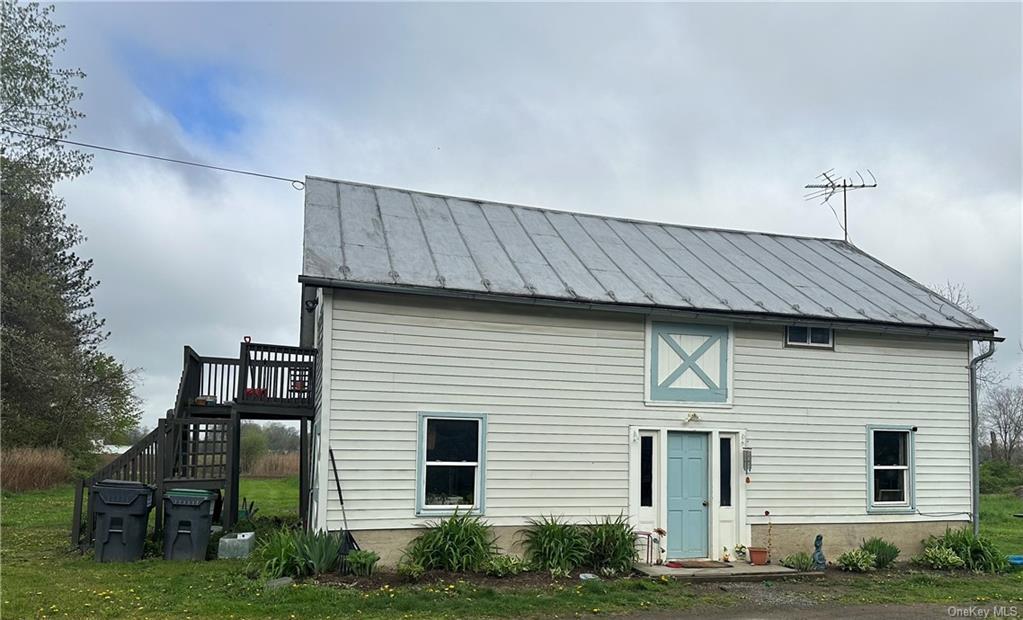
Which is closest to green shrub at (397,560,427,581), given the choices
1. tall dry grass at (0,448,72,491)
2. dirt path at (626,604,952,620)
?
dirt path at (626,604,952,620)

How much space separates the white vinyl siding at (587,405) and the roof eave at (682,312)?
262mm

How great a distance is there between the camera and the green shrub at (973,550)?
12.6m

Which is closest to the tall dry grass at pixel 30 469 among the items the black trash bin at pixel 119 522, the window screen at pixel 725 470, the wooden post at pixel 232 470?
the wooden post at pixel 232 470

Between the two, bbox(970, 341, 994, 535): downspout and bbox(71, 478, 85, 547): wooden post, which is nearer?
bbox(71, 478, 85, 547): wooden post

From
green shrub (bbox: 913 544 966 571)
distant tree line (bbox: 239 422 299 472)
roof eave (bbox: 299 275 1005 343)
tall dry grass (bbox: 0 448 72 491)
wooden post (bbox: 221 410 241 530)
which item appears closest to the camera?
roof eave (bbox: 299 275 1005 343)

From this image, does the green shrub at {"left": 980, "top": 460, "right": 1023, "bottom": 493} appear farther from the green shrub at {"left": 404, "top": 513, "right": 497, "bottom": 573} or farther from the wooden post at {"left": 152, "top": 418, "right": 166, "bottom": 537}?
the wooden post at {"left": 152, "top": 418, "right": 166, "bottom": 537}

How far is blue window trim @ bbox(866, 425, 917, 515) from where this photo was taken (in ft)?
43.0

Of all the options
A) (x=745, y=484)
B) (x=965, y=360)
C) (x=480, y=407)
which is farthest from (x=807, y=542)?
(x=480, y=407)

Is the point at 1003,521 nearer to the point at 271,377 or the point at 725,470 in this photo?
the point at 725,470

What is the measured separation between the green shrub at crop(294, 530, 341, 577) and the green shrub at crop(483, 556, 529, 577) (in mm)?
1886

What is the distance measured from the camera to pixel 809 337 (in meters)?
13.1

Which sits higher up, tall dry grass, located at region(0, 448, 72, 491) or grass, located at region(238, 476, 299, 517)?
tall dry grass, located at region(0, 448, 72, 491)

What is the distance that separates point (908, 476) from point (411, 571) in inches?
323
